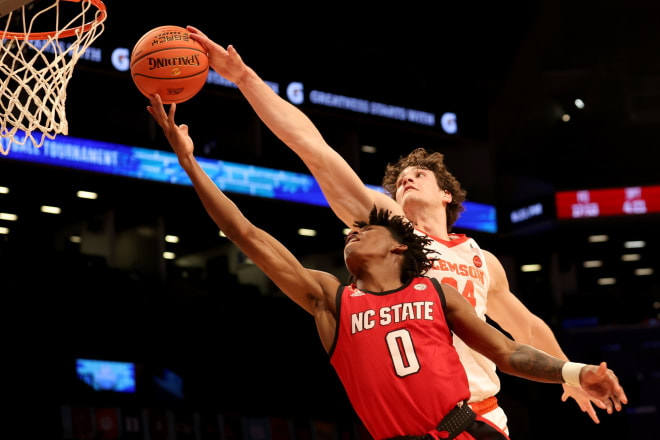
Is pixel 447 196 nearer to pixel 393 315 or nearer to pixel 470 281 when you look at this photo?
pixel 470 281

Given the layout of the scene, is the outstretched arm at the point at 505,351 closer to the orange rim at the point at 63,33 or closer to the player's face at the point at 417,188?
the player's face at the point at 417,188

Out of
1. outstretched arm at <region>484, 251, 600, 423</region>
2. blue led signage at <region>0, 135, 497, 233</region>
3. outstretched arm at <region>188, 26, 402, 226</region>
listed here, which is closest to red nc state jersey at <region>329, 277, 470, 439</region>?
outstretched arm at <region>188, 26, 402, 226</region>

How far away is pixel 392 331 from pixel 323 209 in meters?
10.4

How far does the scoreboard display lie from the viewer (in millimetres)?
15172

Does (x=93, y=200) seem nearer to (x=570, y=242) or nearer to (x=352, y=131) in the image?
(x=352, y=131)

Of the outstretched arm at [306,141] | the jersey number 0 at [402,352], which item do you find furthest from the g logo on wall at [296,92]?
the jersey number 0 at [402,352]

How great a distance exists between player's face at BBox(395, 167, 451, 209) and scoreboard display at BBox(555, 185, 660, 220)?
37.9ft

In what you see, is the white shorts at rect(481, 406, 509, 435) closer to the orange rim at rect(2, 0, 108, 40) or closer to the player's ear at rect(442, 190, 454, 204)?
the player's ear at rect(442, 190, 454, 204)

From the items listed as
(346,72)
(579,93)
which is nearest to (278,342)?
(346,72)

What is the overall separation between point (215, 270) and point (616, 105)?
27.6 feet

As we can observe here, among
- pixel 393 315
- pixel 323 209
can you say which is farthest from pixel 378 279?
pixel 323 209

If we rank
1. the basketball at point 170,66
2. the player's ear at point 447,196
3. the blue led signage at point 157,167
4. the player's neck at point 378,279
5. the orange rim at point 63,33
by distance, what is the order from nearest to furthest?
1. the player's neck at point 378,279
2. the basketball at point 170,66
3. the player's ear at point 447,196
4. the orange rim at point 63,33
5. the blue led signage at point 157,167

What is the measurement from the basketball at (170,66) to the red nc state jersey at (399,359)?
1.28 metres

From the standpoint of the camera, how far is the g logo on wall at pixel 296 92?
13.7 m
